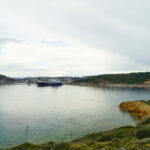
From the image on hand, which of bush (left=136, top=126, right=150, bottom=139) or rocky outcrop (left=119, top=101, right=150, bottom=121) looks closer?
bush (left=136, top=126, right=150, bottom=139)

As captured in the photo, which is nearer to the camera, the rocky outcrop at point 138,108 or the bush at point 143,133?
the bush at point 143,133

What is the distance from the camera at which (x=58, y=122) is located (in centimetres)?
2908

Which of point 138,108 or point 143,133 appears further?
point 138,108

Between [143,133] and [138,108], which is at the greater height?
[143,133]

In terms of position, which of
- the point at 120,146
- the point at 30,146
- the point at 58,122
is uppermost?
the point at 120,146

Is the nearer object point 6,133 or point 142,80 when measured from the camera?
point 6,133

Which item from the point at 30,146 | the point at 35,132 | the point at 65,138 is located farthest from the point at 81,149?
the point at 35,132

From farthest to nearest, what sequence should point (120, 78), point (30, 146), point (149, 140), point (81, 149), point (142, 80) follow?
point (120, 78), point (142, 80), point (30, 146), point (149, 140), point (81, 149)

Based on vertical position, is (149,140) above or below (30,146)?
above

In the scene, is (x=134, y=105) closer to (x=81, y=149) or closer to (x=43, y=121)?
(x=43, y=121)

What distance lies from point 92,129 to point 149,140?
12.8m

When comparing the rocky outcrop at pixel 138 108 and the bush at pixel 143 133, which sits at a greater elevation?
the bush at pixel 143 133

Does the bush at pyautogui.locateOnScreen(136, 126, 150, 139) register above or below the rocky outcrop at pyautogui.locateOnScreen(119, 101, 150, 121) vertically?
above

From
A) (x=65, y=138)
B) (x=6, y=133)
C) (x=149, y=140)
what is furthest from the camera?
(x=6, y=133)
